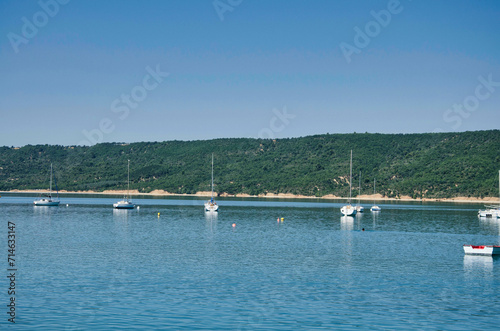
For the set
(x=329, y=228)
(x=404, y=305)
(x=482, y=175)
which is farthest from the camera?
(x=482, y=175)

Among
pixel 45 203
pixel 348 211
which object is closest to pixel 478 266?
pixel 348 211

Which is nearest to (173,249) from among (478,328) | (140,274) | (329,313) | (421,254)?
(140,274)

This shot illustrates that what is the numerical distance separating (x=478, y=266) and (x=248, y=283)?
64.1 feet

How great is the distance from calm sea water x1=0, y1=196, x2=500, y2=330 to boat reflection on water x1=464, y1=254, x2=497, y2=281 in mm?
141

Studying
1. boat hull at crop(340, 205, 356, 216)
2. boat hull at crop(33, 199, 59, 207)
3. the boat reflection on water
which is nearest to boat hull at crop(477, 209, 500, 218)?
boat hull at crop(340, 205, 356, 216)

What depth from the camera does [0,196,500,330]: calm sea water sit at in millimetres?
25000

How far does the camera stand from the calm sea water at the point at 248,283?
25000 mm

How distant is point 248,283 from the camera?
3325 centimetres

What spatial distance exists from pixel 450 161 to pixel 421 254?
508ft

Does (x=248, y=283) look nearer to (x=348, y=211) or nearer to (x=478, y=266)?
(x=478, y=266)

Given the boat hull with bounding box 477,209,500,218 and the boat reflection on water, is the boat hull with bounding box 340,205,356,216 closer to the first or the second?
the boat hull with bounding box 477,209,500,218

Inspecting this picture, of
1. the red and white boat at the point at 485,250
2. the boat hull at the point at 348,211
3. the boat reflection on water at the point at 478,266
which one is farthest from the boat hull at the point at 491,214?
the boat reflection on water at the point at 478,266

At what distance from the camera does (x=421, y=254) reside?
160 feet

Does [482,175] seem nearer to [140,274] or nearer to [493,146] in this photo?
[493,146]
